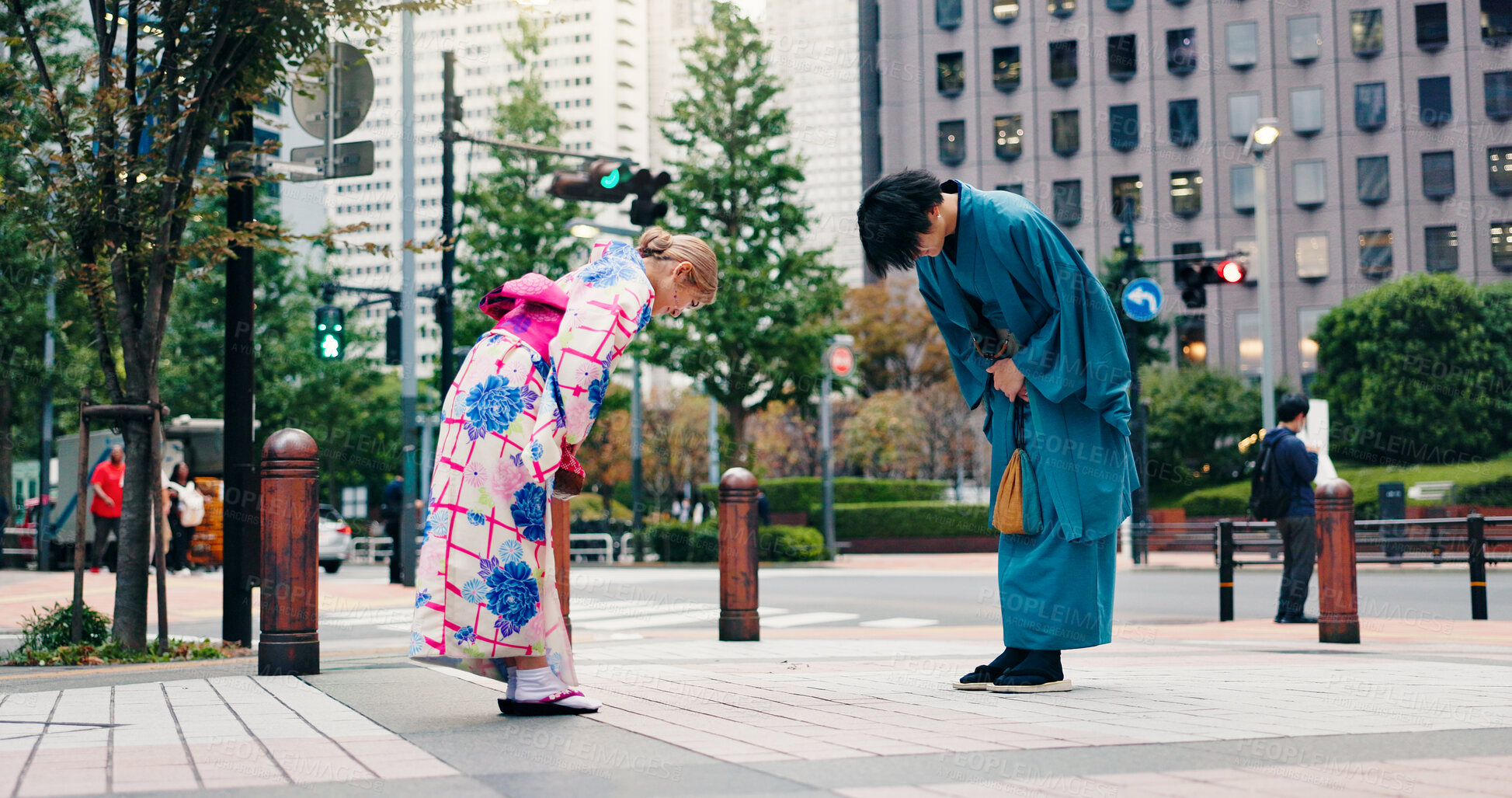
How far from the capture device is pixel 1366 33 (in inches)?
1800

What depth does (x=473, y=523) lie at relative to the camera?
354cm

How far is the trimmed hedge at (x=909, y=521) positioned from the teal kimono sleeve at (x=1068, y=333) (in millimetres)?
26456

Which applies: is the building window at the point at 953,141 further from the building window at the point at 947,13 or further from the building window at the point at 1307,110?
the building window at the point at 1307,110

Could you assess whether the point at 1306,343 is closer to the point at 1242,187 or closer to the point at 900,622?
the point at 1242,187

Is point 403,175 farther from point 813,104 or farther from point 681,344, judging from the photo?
point 813,104

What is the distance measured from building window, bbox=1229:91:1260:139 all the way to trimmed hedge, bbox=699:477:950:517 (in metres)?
22.3

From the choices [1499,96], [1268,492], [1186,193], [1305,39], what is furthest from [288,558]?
[1499,96]

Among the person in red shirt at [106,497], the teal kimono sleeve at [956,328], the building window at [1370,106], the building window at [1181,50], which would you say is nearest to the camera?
the teal kimono sleeve at [956,328]

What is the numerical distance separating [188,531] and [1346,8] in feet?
143

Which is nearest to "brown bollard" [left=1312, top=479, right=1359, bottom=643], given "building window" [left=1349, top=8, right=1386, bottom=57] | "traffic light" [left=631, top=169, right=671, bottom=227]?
"traffic light" [left=631, top=169, right=671, bottom=227]

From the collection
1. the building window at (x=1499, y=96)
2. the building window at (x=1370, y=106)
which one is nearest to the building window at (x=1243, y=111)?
the building window at (x=1370, y=106)

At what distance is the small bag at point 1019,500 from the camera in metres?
4.27

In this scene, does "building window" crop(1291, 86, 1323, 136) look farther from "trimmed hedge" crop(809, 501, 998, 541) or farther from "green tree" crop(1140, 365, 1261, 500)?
"trimmed hedge" crop(809, 501, 998, 541)

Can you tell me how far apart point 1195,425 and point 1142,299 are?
78.2 feet
